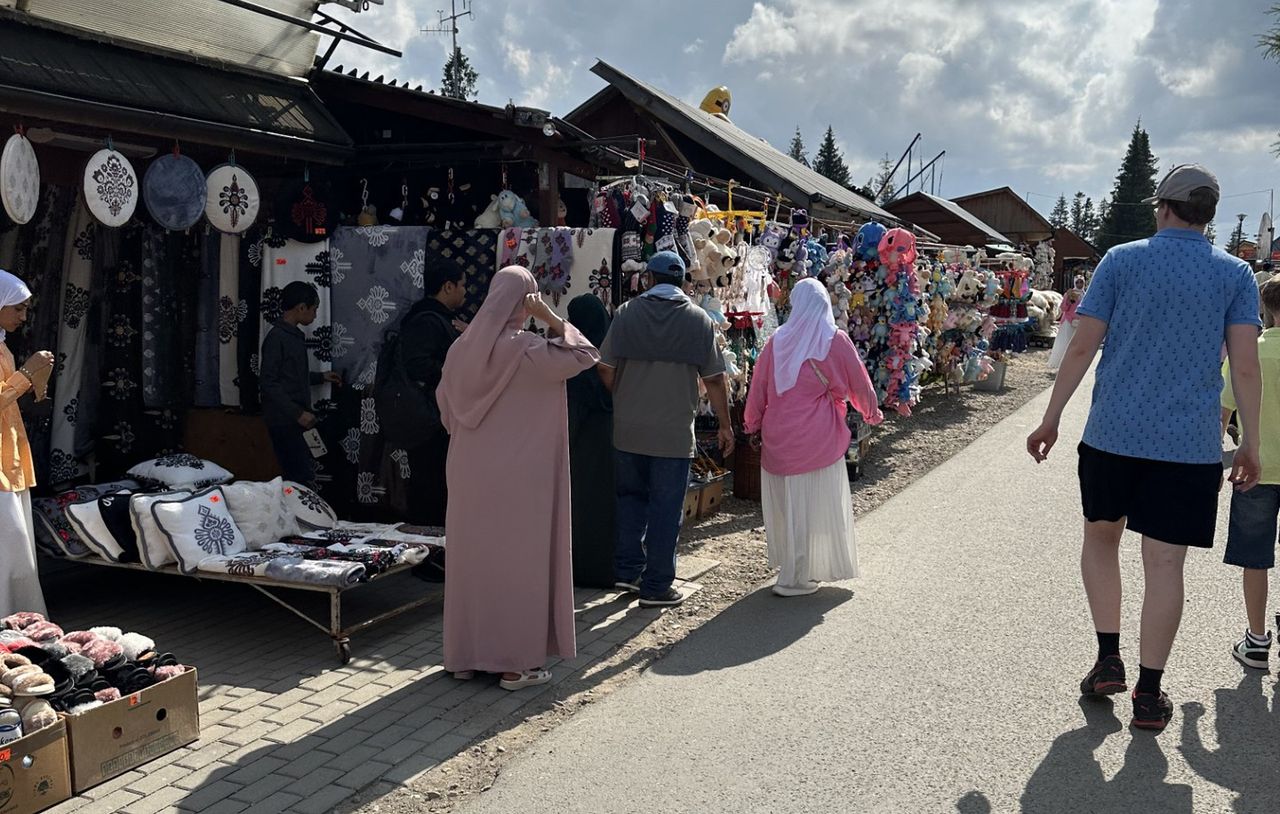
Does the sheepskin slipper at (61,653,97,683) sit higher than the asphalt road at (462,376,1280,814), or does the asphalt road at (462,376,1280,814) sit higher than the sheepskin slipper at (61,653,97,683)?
the sheepskin slipper at (61,653,97,683)

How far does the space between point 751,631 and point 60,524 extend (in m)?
4.01

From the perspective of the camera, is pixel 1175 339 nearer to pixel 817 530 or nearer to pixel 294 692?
pixel 817 530

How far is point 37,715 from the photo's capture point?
11.8 feet

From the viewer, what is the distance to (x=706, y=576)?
22.0 feet

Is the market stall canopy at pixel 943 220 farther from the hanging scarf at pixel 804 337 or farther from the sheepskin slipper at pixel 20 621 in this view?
the sheepskin slipper at pixel 20 621

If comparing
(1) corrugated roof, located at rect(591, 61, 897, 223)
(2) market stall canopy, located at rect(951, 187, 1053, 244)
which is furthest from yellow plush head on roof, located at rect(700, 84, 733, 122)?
(2) market stall canopy, located at rect(951, 187, 1053, 244)

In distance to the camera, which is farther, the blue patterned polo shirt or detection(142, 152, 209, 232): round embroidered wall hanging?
detection(142, 152, 209, 232): round embroidered wall hanging

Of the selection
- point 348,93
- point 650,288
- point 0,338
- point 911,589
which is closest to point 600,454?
point 650,288

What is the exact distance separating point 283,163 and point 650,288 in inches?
141

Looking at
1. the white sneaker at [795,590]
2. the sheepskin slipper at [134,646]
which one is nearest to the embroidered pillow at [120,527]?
the sheepskin slipper at [134,646]

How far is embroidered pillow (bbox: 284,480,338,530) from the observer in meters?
6.18

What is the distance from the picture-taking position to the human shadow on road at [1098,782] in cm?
351

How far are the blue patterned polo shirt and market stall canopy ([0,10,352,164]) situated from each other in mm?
5491

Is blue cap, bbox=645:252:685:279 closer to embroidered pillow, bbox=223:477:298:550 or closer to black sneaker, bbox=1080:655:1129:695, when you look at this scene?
embroidered pillow, bbox=223:477:298:550
